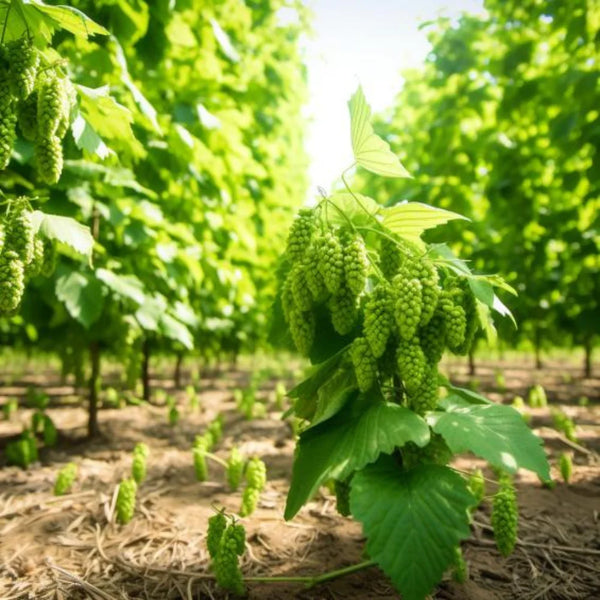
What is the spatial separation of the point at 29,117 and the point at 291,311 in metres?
0.99

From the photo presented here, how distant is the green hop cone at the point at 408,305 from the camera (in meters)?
1.37

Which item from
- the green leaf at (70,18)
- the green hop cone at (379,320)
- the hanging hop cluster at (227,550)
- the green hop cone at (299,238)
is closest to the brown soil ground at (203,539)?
the hanging hop cluster at (227,550)

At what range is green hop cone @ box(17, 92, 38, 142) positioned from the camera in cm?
152

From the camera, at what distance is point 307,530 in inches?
102

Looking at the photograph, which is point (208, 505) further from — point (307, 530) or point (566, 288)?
point (566, 288)

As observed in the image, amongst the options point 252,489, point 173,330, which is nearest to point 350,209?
point 252,489

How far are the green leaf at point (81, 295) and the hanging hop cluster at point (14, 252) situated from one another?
4.71 ft

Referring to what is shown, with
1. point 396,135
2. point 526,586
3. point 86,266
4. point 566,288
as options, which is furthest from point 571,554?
point 396,135

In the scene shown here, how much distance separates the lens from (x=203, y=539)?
2.52m

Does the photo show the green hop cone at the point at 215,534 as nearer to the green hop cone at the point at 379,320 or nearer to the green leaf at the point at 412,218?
the green hop cone at the point at 379,320

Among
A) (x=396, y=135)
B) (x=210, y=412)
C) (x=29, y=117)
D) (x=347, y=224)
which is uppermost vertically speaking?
(x=396, y=135)

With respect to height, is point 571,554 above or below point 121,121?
below

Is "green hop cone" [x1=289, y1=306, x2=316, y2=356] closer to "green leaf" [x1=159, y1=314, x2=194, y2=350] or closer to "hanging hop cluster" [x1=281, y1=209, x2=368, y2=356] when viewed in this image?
"hanging hop cluster" [x1=281, y1=209, x2=368, y2=356]

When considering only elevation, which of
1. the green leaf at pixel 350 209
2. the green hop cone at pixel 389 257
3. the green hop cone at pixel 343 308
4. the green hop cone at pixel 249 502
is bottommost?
the green hop cone at pixel 249 502
